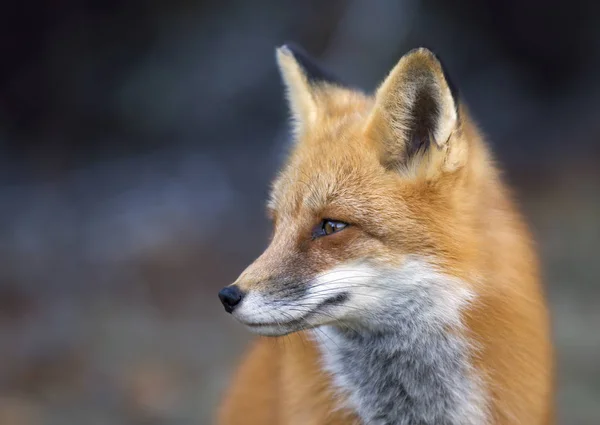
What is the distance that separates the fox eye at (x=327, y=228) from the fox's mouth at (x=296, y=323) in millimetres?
214

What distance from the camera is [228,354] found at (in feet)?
20.5

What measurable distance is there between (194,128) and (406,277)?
7142mm

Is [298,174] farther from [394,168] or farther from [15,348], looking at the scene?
[15,348]

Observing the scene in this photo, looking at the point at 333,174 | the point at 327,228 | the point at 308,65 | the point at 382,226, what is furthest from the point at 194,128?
the point at 382,226

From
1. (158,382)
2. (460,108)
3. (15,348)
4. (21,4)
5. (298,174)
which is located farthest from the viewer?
(21,4)

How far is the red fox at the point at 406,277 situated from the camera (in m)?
2.43

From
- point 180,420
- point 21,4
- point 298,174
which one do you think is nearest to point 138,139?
point 21,4

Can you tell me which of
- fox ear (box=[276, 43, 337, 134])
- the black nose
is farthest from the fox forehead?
the black nose

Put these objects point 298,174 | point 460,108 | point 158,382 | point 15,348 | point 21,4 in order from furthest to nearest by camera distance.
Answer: point 21,4
point 15,348
point 158,382
point 298,174
point 460,108

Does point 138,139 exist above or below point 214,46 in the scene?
below

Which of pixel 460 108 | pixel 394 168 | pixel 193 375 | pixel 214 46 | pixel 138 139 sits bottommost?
pixel 193 375

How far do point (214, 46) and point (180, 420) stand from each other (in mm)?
5119

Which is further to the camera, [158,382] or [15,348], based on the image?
[15,348]

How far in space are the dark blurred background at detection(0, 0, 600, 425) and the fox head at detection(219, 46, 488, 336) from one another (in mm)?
4254
